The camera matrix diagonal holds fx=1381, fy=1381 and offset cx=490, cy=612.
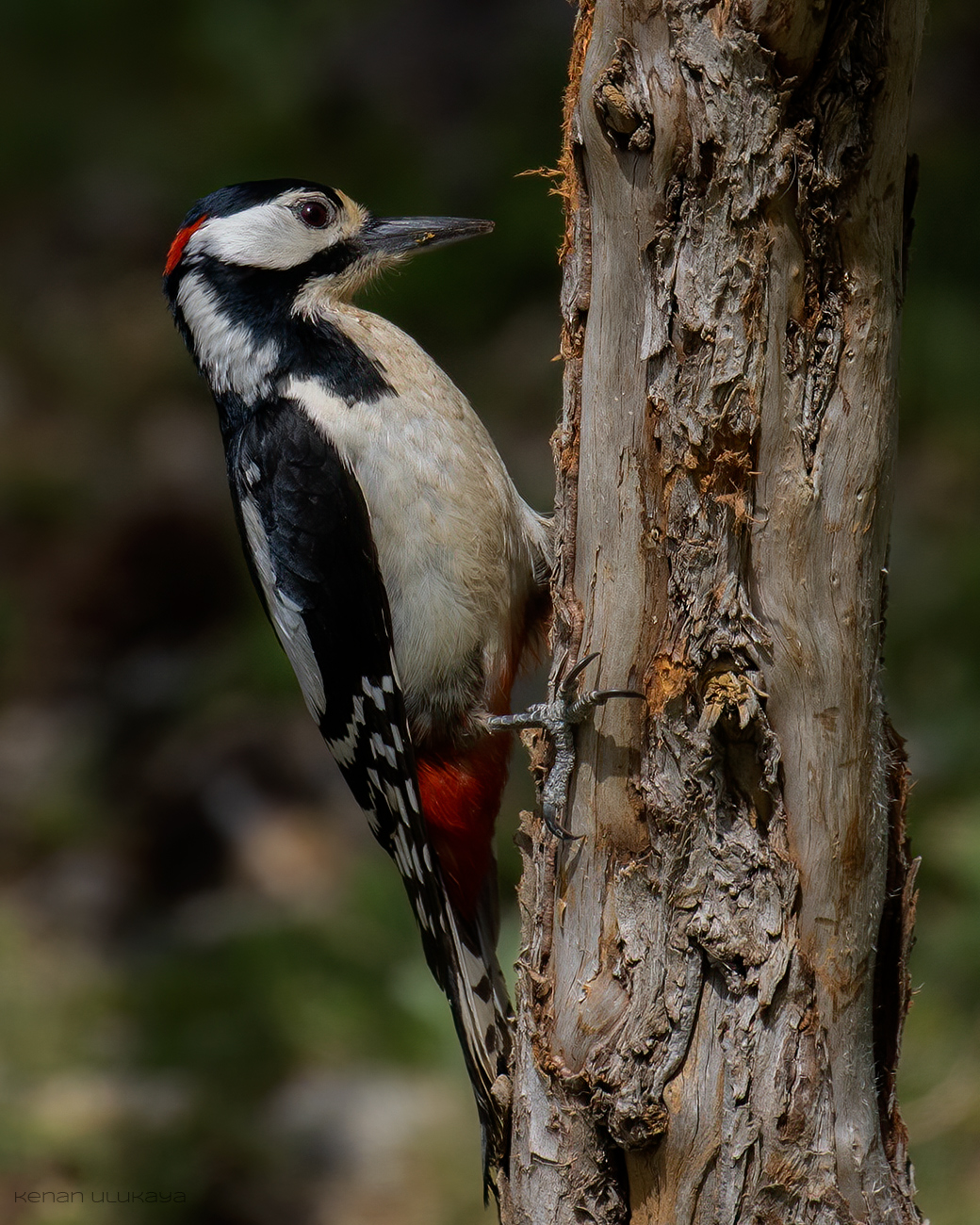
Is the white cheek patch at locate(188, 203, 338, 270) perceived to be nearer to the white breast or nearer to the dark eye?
the dark eye

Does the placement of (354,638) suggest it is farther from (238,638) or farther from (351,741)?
(238,638)

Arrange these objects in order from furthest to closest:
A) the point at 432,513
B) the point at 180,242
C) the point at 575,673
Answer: the point at 180,242
the point at 432,513
the point at 575,673

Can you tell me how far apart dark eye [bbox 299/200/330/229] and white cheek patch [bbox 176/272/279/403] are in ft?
0.87

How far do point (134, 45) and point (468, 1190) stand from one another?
6.54 meters

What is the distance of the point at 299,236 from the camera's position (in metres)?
3.03

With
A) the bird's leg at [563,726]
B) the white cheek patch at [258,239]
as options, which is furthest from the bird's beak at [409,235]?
the bird's leg at [563,726]

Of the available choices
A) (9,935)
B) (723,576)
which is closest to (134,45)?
(9,935)

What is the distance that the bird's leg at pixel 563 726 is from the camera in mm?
2225

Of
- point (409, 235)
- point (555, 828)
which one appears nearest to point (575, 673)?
point (555, 828)

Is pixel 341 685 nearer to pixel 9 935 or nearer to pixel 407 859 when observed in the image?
pixel 407 859

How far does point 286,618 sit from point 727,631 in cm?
122

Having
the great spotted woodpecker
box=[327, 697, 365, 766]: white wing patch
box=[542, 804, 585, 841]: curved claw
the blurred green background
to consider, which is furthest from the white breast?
the blurred green background

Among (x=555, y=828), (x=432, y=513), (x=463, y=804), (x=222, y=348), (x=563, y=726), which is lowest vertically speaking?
(x=555, y=828)

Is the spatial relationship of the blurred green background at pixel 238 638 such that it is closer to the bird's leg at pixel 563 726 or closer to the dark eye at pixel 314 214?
the bird's leg at pixel 563 726
